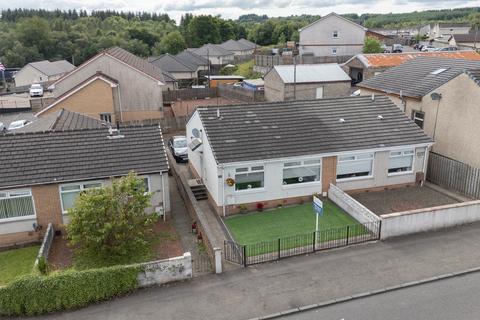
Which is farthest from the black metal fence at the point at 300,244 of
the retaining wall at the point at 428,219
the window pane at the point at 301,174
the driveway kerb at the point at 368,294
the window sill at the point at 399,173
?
the window sill at the point at 399,173

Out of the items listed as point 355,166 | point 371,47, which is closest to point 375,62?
point 371,47

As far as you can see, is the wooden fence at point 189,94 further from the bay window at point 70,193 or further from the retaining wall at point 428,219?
the retaining wall at point 428,219

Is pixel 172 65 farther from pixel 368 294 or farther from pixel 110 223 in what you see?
pixel 368 294

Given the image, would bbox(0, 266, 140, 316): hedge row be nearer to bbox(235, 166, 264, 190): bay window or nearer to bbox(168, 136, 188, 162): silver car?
bbox(235, 166, 264, 190): bay window

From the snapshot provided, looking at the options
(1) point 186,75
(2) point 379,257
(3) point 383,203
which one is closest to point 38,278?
(2) point 379,257

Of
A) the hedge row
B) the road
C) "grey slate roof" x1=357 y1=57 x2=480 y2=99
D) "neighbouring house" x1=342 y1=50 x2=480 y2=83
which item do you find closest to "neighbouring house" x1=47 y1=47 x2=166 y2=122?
"grey slate roof" x1=357 y1=57 x2=480 y2=99
